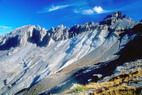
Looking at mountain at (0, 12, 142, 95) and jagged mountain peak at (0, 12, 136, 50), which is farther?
jagged mountain peak at (0, 12, 136, 50)

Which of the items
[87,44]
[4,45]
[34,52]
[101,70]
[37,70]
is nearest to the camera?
[101,70]

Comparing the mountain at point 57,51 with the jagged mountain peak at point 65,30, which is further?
the jagged mountain peak at point 65,30

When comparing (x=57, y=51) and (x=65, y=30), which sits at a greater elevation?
(x=65, y=30)

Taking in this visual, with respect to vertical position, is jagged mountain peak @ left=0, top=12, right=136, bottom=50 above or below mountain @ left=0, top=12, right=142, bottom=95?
above

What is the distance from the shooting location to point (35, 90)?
85.8m

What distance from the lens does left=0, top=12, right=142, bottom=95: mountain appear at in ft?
348

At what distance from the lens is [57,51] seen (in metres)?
139

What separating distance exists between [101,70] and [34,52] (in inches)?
3512

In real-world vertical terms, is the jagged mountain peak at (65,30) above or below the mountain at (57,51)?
above

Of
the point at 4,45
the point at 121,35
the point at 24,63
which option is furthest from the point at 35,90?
the point at 4,45

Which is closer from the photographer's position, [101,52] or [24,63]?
[101,52]

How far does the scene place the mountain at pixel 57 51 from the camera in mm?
105938

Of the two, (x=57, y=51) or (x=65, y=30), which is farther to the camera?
(x=65, y=30)

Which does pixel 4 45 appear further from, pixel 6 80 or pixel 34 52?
pixel 6 80
